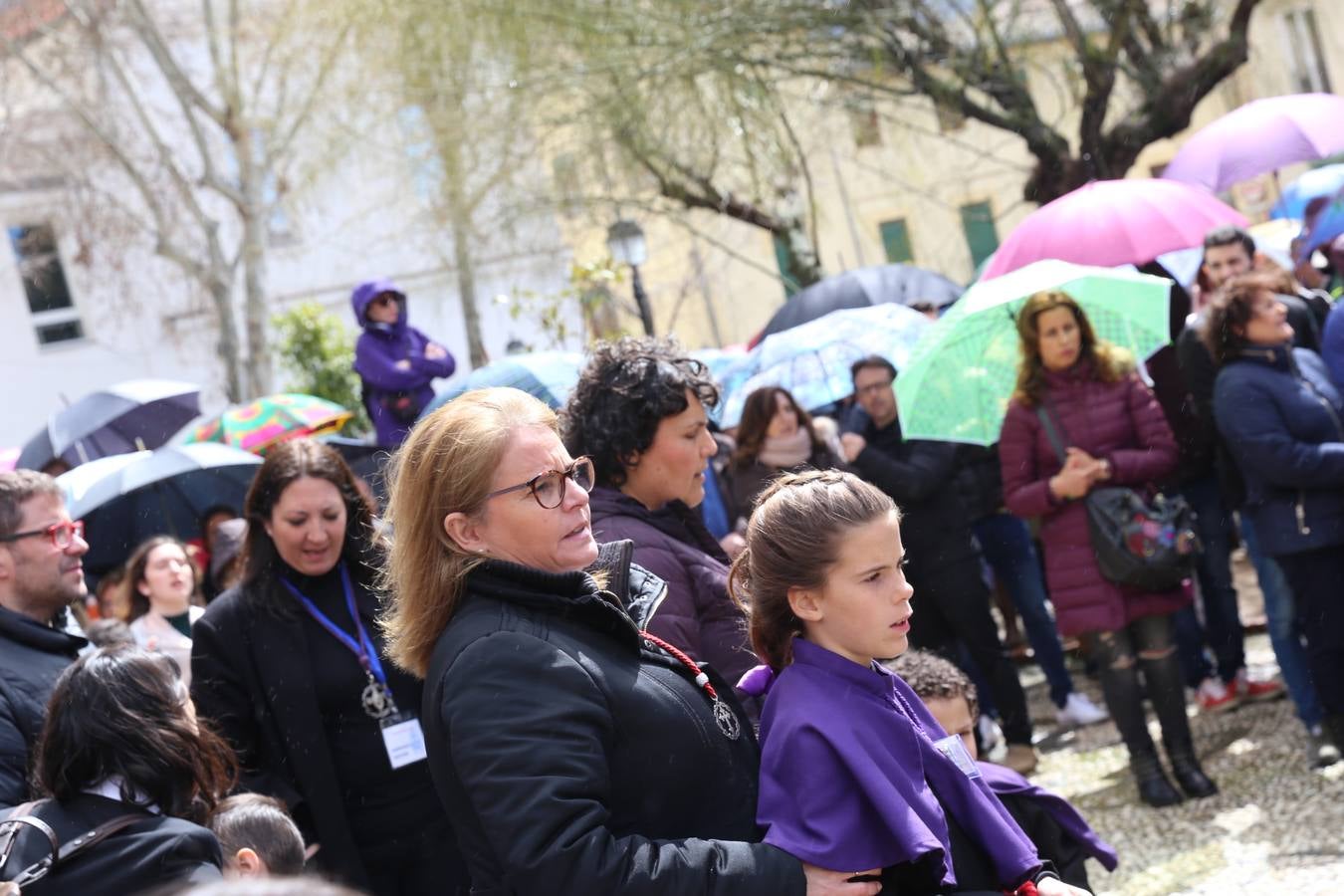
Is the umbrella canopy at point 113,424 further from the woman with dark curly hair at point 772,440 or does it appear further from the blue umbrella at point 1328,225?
the blue umbrella at point 1328,225

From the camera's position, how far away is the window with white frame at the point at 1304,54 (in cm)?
3538

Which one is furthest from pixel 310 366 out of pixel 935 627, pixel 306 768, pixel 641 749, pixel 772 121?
pixel 641 749

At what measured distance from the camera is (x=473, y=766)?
2.54 metres

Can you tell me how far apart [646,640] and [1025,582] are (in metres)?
5.74

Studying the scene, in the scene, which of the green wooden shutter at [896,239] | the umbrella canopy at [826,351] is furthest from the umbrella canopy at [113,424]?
the green wooden shutter at [896,239]

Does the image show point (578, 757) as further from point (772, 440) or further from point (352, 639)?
point (772, 440)

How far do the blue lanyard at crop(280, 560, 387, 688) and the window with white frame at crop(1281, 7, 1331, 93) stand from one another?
35.0 meters

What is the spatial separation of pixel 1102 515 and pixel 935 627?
131cm

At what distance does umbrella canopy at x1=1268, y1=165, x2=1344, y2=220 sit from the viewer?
34.9ft

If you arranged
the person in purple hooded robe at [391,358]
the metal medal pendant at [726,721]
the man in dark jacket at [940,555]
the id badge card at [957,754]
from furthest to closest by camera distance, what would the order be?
the person in purple hooded robe at [391,358], the man in dark jacket at [940,555], the id badge card at [957,754], the metal medal pendant at [726,721]

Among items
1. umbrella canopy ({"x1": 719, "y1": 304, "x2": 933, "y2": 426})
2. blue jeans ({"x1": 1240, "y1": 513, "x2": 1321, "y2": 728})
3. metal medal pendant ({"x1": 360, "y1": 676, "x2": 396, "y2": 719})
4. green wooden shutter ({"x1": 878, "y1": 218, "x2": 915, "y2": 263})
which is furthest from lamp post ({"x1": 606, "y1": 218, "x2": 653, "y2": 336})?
green wooden shutter ({"x1": 878, "y1": 218, "x2": 915, "y2": 263})

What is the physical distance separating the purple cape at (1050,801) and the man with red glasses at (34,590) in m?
2.38

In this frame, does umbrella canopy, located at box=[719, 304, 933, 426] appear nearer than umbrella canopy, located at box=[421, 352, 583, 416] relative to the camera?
No

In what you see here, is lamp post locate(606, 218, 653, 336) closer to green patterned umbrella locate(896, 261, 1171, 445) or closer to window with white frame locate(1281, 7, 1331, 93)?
green patterned umbrella locate(896, 261, 1171, 445)
